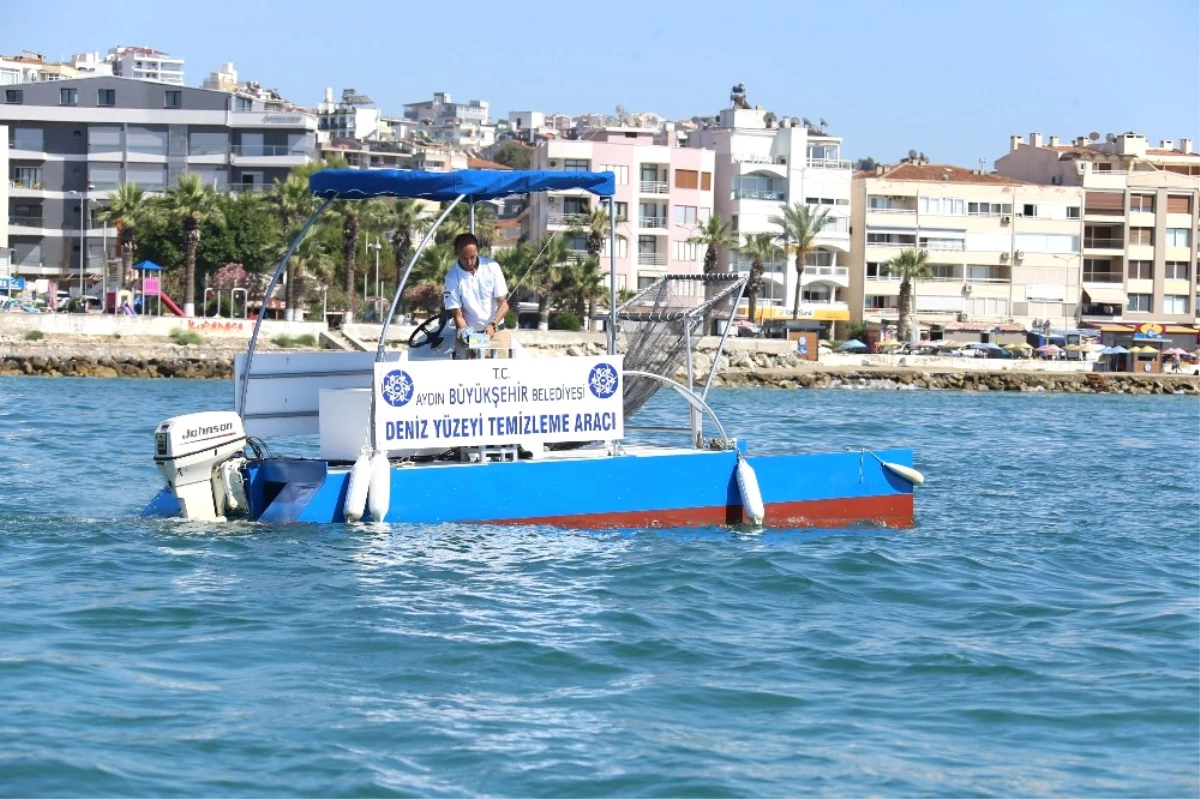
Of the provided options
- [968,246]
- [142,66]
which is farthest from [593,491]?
[142,66]

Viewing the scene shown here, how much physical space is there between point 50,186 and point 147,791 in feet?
279

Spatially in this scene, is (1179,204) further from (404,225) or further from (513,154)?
(513,154)

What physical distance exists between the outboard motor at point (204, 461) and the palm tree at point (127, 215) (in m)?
60.6

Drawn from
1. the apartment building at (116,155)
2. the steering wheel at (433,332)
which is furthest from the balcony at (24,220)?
the steering wheel at (433,332)

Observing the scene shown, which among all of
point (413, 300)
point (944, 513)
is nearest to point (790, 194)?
point (413, 300)

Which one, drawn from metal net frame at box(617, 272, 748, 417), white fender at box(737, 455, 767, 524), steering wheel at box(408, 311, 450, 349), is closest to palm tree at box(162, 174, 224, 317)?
metal net frame at box(617, 272, 748, 417)

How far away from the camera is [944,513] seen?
19641 millimetres

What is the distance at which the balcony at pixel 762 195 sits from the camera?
8906 cm

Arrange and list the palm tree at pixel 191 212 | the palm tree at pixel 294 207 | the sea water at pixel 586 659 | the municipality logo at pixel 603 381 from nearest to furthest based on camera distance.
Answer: the sea water at pixel 586 659 < the municipality logo at pixel 603 381 < the palm tree at pixel 191 212 < the palm tree at pixel 294 207

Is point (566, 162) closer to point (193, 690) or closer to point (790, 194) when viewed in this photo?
point (790, 194)

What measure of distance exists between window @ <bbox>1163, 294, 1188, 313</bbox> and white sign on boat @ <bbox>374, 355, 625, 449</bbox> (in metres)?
88.9

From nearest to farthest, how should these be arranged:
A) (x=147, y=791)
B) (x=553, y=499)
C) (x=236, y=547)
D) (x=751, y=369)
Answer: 1. (x=147, y=791)
2. (x=236, y=547)
3. (x=553, y=499)
4. (x=751, y=369)

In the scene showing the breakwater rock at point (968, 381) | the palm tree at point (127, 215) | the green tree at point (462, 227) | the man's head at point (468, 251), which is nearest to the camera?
the man's head at point (468, 251)

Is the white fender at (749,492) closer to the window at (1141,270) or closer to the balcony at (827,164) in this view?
the balcony at (827,164)
